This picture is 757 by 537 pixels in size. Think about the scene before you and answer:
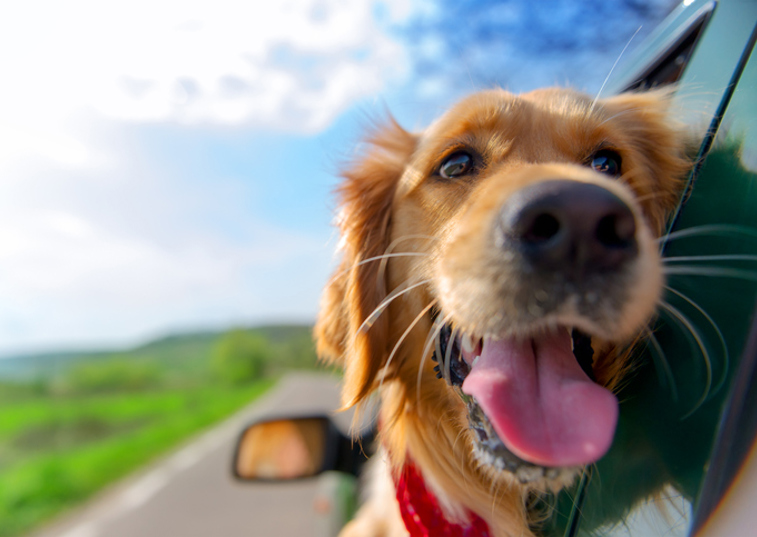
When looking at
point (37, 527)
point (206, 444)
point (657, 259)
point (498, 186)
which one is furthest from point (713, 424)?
point (206, 444)

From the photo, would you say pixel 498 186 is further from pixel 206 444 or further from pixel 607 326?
pixel 206 444

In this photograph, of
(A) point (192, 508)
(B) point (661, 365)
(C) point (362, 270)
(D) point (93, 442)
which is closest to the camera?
(B) point (661, 365)

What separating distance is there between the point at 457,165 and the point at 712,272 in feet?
4.43

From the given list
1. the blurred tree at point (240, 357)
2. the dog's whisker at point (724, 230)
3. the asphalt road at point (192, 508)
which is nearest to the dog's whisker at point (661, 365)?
the dog's whisker at point (724, 230)

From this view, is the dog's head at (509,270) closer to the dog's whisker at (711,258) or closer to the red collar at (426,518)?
the dog's whisker at (711,258)

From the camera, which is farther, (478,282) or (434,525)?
(434,525)

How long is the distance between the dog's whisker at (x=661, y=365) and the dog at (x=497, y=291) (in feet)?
0.28

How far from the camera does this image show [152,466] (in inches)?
464

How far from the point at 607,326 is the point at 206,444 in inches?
595

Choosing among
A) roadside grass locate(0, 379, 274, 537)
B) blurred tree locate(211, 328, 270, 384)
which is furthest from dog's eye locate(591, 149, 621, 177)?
blurred tree locate(211, 328, 270, 384)

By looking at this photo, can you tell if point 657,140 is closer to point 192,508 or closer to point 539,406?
point 539,406

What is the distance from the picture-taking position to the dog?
122 centimetres

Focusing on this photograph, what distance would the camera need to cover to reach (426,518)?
1790 mm

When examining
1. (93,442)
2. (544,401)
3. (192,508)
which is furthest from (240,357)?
(544,401)
